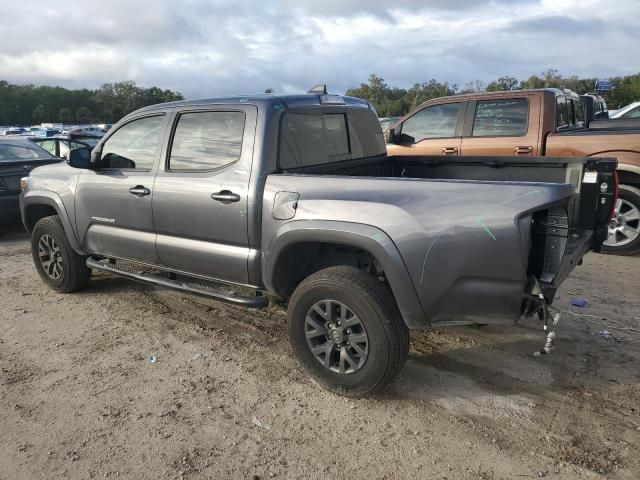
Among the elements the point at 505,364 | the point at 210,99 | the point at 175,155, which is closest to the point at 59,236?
the point at 175,155

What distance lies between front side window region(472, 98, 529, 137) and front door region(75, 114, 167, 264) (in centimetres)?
478

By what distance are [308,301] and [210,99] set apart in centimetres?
180

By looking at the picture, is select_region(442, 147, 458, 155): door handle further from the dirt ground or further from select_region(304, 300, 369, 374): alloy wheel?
select_region(304, 300, 369, 374): alloy wheel

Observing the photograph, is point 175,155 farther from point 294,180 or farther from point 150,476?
point 150,476

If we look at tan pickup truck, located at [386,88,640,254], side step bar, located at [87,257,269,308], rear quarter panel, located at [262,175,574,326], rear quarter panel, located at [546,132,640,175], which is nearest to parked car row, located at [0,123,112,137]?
tan pickup truck, located at [386,88,640,254]

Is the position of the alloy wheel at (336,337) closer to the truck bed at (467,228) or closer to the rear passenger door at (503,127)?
the truck bed at (467,228)

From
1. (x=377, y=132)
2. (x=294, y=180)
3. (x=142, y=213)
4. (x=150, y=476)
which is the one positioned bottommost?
(x=150, y=476)

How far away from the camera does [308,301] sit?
3309mm

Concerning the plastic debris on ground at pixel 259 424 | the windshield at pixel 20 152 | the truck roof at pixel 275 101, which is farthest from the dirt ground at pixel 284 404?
the windshield at pixel 20 152

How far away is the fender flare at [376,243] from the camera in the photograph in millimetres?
2916

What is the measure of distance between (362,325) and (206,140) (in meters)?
1.86

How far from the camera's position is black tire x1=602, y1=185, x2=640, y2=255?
619cm

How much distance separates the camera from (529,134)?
6840mm

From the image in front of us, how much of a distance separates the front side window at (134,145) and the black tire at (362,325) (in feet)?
6.18
